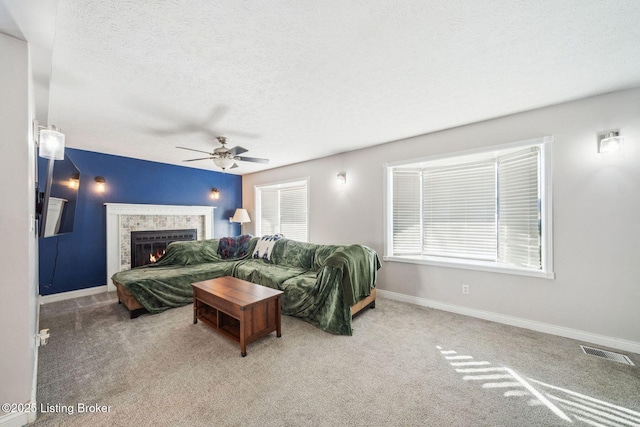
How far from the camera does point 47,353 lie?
2299mm

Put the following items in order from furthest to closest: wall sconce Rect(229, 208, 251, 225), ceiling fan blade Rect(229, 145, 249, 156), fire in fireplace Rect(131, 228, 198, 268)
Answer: wall sconce Rect(229, 208, 251, 225) → fire in fireplace Rect(131, 228, 198, 268) → ceiling fan blade Rect(229, 145, 249, 156)

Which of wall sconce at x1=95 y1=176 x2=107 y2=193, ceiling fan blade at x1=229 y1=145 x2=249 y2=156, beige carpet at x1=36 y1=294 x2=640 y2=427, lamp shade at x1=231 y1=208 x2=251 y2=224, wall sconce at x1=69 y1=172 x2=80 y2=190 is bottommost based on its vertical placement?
beige carpet at x1=36 y1=294 x2=640 y2=427

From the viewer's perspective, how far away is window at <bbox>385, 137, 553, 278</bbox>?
2793 millimetres

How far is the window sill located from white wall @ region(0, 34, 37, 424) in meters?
3.74

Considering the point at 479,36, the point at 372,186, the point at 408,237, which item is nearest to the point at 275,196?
the point at 372,186

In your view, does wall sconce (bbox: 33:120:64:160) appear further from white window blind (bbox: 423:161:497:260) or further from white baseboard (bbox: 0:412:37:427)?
white window blind (bbox: 423:161:497:260)

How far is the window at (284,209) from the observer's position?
5348mm

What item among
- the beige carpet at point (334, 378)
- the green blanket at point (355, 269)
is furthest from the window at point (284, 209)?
the beige carpet at point (334, 378)

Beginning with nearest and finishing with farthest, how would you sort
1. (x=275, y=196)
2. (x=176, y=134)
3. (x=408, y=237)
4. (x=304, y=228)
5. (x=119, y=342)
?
(x=119, y=342), (x=176, y=134), (x=408, y=237), (x=304, y=228), (x=275, y=196)

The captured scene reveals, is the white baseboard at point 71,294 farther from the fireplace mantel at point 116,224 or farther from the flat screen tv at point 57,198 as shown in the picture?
the flat screen tv at point 57,198

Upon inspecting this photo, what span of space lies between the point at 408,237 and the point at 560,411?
2450 millimetres

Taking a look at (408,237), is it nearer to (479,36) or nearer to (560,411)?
(560,411)

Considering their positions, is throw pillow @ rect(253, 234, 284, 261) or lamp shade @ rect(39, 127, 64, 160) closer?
lamp shade @ rect(39, 127, 64, 160)

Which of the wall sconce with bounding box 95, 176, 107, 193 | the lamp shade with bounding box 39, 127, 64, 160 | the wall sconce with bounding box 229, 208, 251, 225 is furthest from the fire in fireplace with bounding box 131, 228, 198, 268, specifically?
the lamp shade with bounding box 39, 127, 64, 160
